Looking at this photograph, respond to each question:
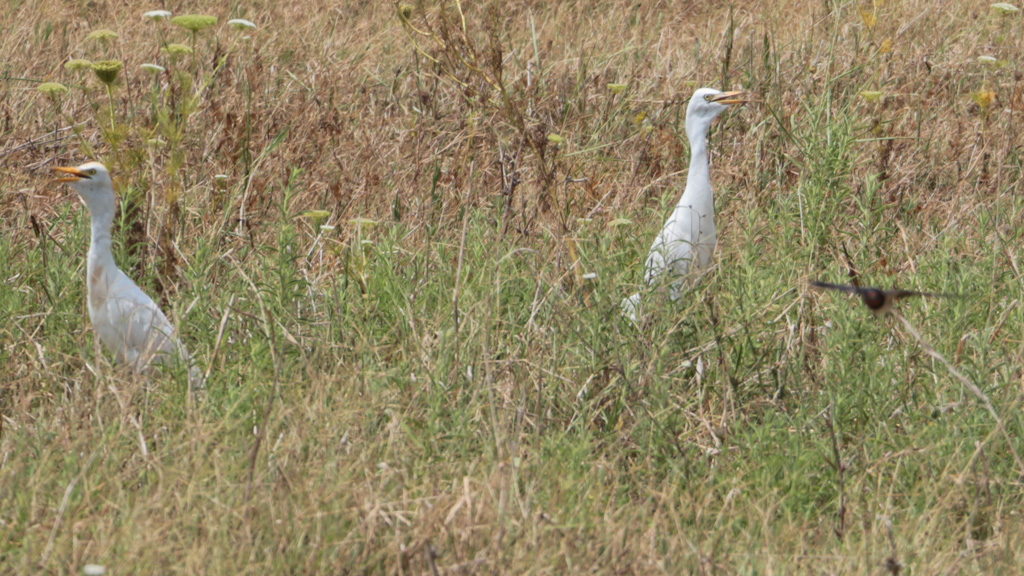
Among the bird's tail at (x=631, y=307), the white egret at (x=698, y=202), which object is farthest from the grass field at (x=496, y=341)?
the white egret at (x=698, y=202)

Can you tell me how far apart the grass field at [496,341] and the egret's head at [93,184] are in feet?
0.80

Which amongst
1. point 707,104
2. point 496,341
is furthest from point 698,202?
point 496,341

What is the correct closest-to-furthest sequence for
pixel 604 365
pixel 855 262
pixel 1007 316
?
pixel 604 365 → pixel 1007 316 → pixel 855 262

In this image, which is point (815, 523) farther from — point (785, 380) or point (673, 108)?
point (673, 108)

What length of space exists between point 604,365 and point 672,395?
202 mm

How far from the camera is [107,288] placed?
3332 millimetres

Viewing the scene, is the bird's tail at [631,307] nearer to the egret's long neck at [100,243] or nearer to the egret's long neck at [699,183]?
the egret's long neck at [699,183]

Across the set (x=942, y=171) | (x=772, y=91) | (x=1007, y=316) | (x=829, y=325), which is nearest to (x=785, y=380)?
(x=829, y=325)

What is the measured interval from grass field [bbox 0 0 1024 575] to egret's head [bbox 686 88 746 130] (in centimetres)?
39

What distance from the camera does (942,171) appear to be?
5105 millimetres

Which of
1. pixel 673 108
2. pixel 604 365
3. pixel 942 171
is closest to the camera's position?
pixel 604 365

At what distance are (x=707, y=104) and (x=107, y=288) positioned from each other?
7.17 ft

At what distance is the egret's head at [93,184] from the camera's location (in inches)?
130

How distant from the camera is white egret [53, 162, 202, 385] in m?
3.31
